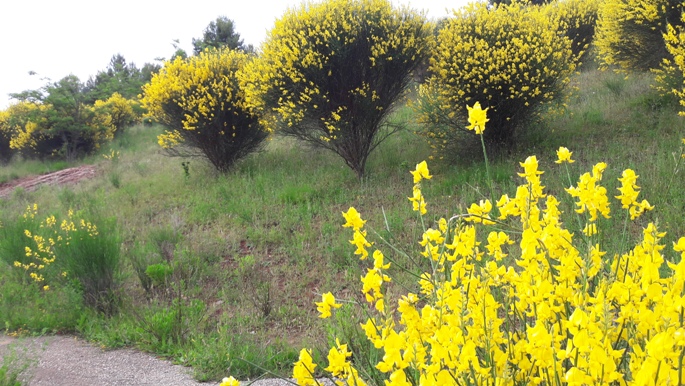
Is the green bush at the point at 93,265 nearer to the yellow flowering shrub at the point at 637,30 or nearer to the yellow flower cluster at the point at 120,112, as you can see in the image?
the yellow flowering shrub at the point at 637,30

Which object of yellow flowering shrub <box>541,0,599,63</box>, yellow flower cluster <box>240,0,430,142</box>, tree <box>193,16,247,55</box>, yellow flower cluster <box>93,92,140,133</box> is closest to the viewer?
yellow flower cluster <box>240,0,430,142</box>

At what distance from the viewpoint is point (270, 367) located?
3.66 metres

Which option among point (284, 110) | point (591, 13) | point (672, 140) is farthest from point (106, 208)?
point (591, 13)

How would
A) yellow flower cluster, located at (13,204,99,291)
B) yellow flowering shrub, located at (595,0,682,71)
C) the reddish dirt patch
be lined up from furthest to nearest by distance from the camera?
1. the reddish dirt patch
2. yellow flowering shrub, located at (595,0,682,71)
3. yellow flower cluster, located at (13,204,99,291)

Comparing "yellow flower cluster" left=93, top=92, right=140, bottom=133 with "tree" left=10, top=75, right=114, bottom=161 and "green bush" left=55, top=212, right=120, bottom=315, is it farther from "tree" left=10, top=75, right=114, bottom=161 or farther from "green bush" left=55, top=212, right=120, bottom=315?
"green bush" left=55, top=212, right=120, bottom=315

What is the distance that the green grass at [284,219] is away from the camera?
14.3 feet

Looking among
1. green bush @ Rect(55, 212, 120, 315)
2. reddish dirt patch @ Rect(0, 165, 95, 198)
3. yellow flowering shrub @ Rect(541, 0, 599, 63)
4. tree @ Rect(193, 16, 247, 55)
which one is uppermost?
tree @ Rect(193, 16, 247, 55)

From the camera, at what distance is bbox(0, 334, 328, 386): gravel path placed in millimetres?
3609

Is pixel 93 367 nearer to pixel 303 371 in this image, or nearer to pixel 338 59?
pixel 303 371

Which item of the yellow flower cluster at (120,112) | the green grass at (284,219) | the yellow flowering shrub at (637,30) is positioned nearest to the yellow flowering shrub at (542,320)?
the green grass at (284,219)

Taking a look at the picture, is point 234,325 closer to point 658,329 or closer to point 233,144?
point 658,329

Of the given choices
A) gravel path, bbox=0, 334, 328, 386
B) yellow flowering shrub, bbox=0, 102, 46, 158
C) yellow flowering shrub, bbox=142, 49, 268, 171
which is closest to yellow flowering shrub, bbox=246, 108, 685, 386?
gravel path, bbox=0, 334, 328, 386

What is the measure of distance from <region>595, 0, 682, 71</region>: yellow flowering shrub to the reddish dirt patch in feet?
36.7

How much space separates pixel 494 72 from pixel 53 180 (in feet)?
36.9
